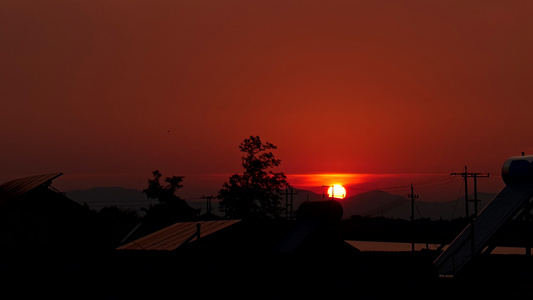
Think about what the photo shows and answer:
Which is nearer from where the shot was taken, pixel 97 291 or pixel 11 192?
pixel 97 291

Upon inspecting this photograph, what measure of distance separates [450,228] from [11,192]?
162 metres

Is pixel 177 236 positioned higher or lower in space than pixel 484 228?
lower

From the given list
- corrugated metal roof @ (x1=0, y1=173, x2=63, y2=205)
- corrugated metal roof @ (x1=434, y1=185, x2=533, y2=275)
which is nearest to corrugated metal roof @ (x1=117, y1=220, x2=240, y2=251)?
corrugated metal roof @ (x1=0, y1=173, x2=63, y2=205)

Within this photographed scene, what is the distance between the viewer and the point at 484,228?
42.1 meters

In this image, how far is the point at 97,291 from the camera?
25953 millimetres

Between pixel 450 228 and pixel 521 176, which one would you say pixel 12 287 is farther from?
pixel 450 228

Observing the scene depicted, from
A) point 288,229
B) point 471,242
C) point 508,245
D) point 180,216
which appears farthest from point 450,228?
point 471,242

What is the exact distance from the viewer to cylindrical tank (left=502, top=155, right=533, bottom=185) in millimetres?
45719

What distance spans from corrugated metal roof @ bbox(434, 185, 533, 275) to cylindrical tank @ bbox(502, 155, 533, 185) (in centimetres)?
80

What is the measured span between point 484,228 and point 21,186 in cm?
3095

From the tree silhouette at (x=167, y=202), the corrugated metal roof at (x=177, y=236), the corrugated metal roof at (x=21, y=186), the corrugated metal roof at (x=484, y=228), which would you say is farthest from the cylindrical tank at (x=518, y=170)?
the tree silhouette at (x=167, y=202)

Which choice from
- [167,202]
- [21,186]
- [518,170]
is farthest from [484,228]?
[167,202]

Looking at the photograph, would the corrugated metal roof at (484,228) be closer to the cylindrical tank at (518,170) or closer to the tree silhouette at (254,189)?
the cylindrical tank at (518,170)

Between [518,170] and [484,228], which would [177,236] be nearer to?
[484,228]
